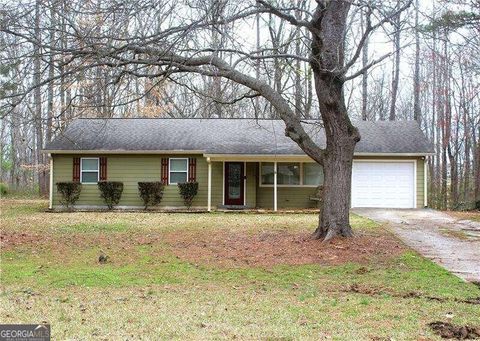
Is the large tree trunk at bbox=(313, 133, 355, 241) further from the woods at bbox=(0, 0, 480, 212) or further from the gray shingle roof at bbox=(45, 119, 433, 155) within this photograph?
the gray shingle roof at bbox=(45, 119, 433, 155)

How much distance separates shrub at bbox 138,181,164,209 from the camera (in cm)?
2045

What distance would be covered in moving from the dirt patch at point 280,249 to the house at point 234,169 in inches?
325

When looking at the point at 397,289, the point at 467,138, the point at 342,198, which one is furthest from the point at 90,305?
the point at 467,138

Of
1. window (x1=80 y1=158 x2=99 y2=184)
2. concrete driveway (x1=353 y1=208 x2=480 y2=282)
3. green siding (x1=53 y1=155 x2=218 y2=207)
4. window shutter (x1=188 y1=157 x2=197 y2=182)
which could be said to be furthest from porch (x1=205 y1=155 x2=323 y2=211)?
window (x1=80 y1=158 x2=99 y2=184)

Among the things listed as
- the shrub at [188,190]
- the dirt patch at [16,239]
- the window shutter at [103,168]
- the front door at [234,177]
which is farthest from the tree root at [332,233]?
the window shutter at [103,168]

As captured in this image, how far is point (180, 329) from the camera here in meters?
4.97

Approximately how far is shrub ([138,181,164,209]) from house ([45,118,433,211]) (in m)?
0.37

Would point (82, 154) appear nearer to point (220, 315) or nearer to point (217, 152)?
point (217, 152)

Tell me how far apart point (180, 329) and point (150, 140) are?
1692 cm

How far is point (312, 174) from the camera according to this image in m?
21.1

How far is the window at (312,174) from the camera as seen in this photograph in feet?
69.2

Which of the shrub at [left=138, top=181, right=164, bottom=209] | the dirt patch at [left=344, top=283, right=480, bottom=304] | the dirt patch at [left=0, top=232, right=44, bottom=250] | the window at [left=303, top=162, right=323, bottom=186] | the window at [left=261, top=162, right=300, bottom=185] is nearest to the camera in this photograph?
the dirt patch at [left=344, top=283, right=480, bottom=304]

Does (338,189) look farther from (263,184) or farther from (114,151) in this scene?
(114,151)

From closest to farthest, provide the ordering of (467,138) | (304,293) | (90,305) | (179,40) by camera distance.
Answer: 1. (90,305)
2. (304,293)
3. (179,40)
4. (467,138)
